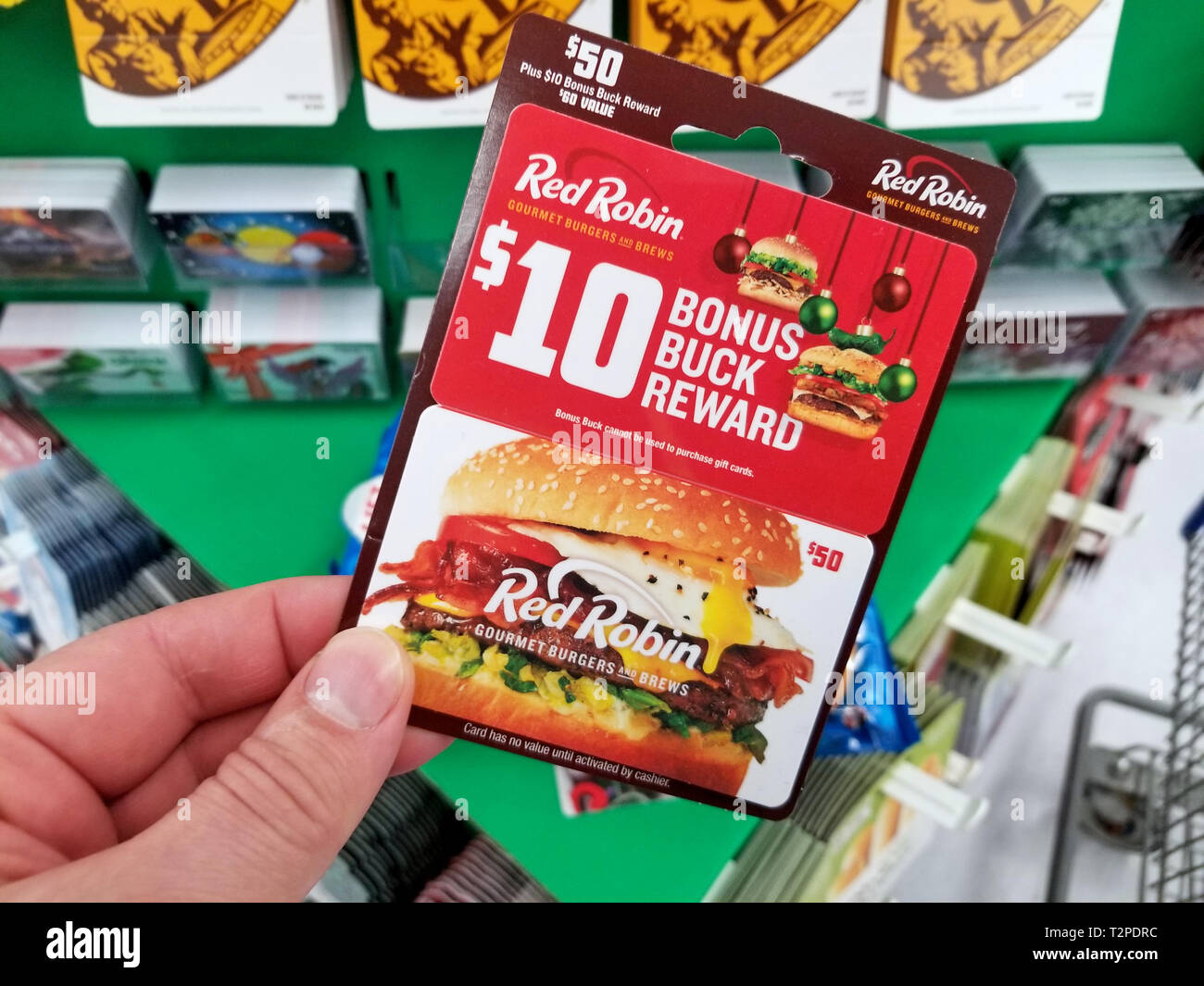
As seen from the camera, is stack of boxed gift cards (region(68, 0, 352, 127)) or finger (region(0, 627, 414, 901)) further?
stack of boxed gift cards (region(68, 0, 352, 127))

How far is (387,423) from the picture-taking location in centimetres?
158

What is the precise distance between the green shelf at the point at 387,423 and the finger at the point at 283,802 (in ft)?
2.04

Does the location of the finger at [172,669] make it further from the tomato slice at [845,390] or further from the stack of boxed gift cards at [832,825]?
the stack of boxed gift cards at [832,825]

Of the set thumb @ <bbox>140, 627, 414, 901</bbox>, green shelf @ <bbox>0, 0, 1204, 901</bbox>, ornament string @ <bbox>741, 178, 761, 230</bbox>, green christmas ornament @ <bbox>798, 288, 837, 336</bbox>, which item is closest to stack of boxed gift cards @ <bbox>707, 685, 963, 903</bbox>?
green shelf @ <bbox>0, 0, 1204, 901</bbox>

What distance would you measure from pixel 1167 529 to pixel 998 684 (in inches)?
25.9

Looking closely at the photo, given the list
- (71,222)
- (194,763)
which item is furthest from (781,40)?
(194,763)

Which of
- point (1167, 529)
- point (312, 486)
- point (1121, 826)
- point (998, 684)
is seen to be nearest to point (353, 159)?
point (312, 486)

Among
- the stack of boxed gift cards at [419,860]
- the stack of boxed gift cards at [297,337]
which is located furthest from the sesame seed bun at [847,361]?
the stack of boxed gift cards at [419,860]

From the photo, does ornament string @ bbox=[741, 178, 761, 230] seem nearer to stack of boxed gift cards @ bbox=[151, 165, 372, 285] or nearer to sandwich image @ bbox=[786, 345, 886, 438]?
sandwich image @ bbox=[786, 345, 886, 438]

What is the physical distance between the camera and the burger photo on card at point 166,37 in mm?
1034

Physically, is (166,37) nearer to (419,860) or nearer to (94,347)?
(94,347)

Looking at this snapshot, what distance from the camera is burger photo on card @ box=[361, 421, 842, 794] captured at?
963mm

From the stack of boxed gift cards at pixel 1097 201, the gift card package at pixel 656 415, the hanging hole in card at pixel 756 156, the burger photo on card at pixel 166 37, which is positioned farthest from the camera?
the stack of boxed gift cards at pixel 1097 201

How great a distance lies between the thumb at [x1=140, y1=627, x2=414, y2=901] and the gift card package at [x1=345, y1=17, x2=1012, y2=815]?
2.1 inches
